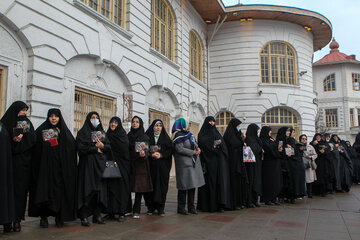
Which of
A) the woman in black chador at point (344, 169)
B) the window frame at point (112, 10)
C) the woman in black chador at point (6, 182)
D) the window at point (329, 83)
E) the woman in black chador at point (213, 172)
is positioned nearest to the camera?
the woman in black chador at point (6, 182)

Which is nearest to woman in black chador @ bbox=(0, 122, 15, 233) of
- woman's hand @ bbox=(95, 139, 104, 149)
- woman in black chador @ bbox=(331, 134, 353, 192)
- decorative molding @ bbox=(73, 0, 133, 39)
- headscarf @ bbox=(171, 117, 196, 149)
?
woman's hand @ bbox=(95, 139, 104, 149)

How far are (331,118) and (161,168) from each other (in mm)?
32201

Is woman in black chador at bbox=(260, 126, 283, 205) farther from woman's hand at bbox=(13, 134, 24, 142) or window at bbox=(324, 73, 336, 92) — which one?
window at bbox=(324, 73, 336, 92)

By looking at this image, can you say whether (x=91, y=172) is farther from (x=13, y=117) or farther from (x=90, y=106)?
(x=90, y=106)

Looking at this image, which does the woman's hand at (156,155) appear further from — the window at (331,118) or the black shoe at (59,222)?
the window at (331,118)

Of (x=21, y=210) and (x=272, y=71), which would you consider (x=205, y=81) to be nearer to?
(x=272, y=71)

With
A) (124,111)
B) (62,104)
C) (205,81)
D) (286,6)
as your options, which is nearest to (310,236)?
(62,104)

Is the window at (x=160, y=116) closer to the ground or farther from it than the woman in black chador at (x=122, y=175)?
farther from it

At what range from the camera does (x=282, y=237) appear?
457 centimetres

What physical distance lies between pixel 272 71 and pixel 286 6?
3.54m

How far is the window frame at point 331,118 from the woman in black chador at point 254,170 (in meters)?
29.8

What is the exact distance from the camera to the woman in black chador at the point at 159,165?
6.00 meters

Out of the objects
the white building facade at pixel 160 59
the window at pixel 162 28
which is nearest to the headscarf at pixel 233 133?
the white building facade at pixel 160 59

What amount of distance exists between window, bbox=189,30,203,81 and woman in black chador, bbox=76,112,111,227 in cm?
1172
